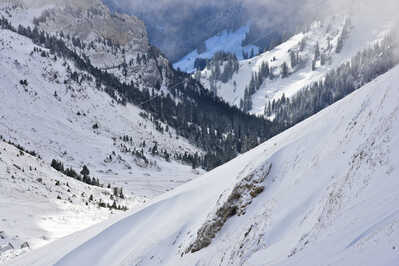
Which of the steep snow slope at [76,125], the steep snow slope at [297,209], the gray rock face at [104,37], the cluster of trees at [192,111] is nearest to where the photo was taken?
the steep snow slope at [297,209]

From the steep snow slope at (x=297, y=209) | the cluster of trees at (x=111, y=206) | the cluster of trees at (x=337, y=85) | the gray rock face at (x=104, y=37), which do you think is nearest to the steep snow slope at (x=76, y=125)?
the cluster of trees at (x=111, y=206)

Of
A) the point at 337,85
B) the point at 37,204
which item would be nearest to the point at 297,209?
the point at 37,204

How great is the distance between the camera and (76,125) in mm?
63188

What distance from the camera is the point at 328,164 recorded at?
830 cm

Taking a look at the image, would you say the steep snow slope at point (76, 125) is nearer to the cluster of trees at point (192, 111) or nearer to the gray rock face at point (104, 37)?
the cluster of trees at point (192, 111)

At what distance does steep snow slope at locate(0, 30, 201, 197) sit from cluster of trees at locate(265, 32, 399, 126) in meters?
92.1

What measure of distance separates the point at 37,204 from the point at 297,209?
65.7 ft

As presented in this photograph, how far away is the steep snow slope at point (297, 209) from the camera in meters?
5.19

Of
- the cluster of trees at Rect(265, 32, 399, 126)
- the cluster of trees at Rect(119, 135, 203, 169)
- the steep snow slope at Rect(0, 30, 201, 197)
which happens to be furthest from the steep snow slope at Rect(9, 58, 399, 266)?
the cluster of trees at Rect(265, 32, 399, 126)

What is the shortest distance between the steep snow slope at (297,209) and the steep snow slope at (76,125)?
28909mm

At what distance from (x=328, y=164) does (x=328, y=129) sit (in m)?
1.65

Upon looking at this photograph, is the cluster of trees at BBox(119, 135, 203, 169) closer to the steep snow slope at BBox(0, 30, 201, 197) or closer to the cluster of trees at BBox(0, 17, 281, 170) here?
the steep snow slope at BBox(0, 30, 201, 197)

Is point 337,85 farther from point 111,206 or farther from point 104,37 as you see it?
point 111,206

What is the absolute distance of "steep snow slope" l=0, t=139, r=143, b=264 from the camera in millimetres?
18844
